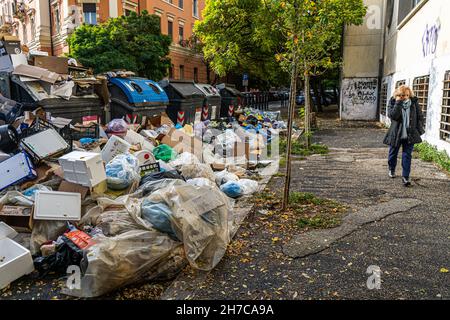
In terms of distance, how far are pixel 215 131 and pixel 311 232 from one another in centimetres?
486

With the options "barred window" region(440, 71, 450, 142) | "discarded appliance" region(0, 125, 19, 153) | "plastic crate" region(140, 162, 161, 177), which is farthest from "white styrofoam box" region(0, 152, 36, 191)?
"barred window" region(440, 71, 450, 142)

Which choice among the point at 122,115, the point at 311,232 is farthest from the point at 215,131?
the point at 311,232

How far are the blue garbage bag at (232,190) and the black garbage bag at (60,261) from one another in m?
2.32

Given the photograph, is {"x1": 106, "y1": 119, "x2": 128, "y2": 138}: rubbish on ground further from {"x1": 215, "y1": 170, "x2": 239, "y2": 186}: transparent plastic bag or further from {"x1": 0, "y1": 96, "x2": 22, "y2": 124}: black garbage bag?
{"x1": 215, "y1": 170, "x2": 239, "y2": 186}: transparent plastic bag

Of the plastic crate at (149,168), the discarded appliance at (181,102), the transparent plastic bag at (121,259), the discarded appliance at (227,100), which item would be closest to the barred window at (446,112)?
the plastic crate at (149,168)

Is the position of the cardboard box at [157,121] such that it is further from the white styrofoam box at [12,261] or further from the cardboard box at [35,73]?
the white styrofoam box at [12,261]

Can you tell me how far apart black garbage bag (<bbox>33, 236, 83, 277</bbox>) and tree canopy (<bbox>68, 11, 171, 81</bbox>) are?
1351 centimetres

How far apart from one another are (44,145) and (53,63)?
8.87ft

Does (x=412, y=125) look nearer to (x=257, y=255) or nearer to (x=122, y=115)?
(x=257, y=255)

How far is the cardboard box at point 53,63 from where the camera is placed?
6.73 meters

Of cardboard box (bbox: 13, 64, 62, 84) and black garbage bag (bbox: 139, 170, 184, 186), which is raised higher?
cardboard box (bbox: 13, 64, 62, 84)

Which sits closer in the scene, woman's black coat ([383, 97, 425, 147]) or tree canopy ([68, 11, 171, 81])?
woman's black coat ([383, 97, 425, 147])

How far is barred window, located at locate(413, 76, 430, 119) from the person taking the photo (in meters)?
9.18

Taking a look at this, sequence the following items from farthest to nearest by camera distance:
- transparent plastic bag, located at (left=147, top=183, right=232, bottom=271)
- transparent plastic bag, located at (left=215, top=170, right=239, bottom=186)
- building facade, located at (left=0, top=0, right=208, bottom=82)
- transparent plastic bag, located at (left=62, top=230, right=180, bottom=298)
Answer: building facade, located at (left=0, top=0, right=208, bottom=82)
transparent plastic bag, located at (left=215, top=170, right=239, bottom=186)
transparent plastic bag, located at (left=147, top=183, right=232, bottom=271)
transparent plastic bag, located at (left=62, top=230, right=180, bottom=298)
